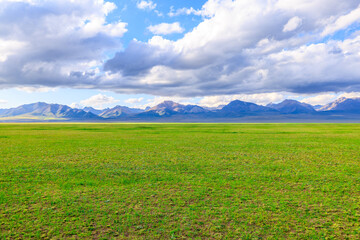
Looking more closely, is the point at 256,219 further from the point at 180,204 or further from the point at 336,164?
the point at 336,164

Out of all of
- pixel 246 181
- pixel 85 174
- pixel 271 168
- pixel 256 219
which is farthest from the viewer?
pixel 271 168

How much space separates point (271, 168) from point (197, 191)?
961 centimetres

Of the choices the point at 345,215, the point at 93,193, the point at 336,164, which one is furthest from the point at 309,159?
the point at 93,193

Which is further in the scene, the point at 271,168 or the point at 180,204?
the point at 271,168

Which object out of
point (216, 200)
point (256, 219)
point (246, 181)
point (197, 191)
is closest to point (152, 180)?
point (197, 191)

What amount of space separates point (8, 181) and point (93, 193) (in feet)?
25.2

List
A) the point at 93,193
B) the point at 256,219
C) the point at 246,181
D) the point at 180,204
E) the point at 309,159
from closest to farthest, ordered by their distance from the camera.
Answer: the point at 256,219 → the point at 180,204 → the point at 93,193 → the point at 246,181 → the point at 309,159

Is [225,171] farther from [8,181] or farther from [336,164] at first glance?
[8,181]

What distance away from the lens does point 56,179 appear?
55.4 feet

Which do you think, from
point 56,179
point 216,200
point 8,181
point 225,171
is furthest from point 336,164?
point 8,181

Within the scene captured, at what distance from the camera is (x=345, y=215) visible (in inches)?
427

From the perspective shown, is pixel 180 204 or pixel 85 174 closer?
pixel 180 204

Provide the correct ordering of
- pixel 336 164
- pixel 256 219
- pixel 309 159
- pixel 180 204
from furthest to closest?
pixel 309 159, pixel 336 164, pixel 180 204, pixel 256 219

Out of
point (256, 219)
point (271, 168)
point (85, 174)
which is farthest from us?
point (271, 168)
